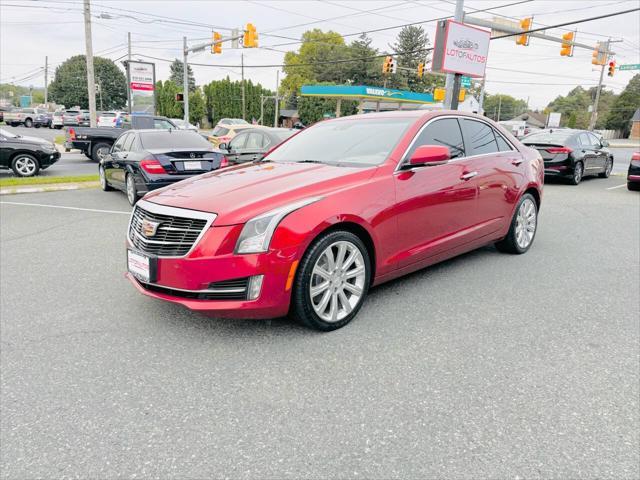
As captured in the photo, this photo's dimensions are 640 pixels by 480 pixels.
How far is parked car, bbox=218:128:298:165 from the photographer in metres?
10.8

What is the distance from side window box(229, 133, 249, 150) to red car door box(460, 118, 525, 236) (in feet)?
23.4

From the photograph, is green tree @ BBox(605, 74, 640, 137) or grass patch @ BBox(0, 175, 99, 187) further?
green tree @ BBox(605, 74, 640, 137)

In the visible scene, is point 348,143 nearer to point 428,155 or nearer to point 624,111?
point 428,155

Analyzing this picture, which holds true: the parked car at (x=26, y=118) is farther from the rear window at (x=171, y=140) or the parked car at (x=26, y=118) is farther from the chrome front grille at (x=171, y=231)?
the chrome front grille at (x=171, y=231)

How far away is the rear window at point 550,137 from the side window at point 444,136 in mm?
9913

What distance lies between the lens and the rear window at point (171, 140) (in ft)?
29.8

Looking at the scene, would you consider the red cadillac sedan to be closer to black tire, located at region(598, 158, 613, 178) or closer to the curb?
the curb

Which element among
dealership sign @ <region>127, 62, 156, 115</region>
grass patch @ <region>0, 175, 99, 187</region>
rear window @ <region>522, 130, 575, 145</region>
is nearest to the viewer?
grass patch @ <region>0, 175, 99, 187</region>

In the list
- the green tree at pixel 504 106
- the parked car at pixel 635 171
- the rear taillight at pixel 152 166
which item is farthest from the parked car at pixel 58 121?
the green tree at pixel 504 106

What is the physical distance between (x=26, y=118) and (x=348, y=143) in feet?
181

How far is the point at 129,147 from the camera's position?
9.68 metres

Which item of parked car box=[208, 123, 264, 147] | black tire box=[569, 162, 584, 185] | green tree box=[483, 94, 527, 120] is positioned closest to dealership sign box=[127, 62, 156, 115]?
parked car box=[208, 123, 264, 147]

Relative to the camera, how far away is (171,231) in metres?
3.47

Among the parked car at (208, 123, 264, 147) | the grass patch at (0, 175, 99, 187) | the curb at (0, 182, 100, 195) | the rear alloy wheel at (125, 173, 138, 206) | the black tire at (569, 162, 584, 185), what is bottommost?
the curb at (0, 182, 100, 195)
